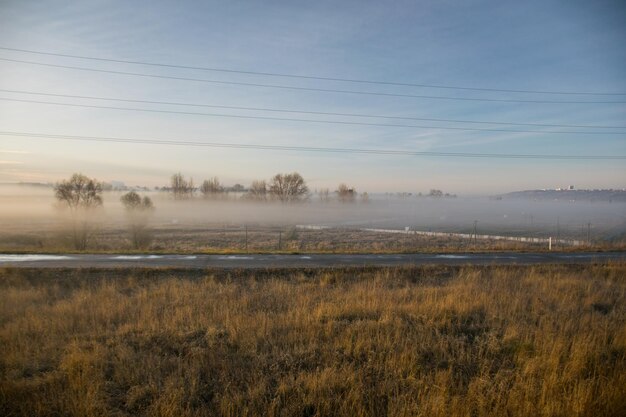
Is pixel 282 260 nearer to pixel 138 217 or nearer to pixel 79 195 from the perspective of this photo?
pixel 138 217

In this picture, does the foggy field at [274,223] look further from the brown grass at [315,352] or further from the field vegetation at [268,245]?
the brown grass at [315,352]

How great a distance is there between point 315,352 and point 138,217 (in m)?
47.1

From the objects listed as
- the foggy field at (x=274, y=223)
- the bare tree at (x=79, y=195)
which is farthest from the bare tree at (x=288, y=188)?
the bare tree at (x=79, y=195)

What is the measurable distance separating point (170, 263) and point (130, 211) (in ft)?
118

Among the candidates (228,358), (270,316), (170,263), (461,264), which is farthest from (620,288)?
(170,263)

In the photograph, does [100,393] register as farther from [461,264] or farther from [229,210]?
[229,210]

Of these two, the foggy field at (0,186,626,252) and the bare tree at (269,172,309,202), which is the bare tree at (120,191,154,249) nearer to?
the foggy field at (0,186,626,252)

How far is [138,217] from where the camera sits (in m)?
48.7

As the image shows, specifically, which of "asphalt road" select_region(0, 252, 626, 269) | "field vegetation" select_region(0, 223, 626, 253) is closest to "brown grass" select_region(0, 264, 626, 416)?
"asphalt road" select_region(0, 252, 626, 269)

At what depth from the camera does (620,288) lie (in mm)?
15367

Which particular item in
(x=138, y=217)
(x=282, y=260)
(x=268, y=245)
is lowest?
(x=268, y=245)

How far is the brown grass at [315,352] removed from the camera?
5.87 meters

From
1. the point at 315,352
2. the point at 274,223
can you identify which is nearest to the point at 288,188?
the point at 274,223

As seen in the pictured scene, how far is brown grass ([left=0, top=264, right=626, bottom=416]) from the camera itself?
587cm
